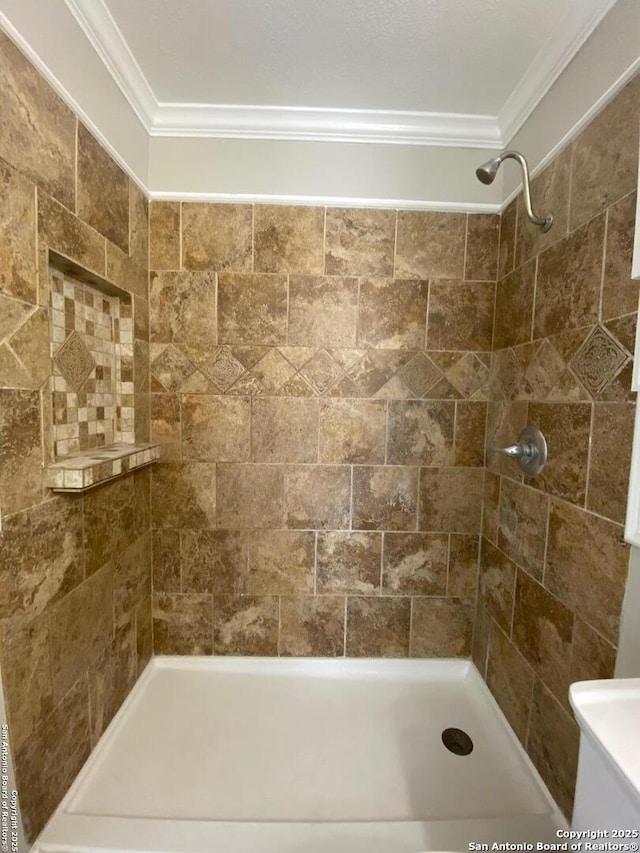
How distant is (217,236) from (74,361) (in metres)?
0.75

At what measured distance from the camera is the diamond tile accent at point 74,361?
3.58 feet

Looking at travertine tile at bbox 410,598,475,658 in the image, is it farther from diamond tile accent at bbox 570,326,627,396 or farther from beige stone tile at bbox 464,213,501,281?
beige stone tile at bbox 464,213,501,281

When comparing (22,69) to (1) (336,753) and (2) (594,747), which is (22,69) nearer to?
(2) (594,747)

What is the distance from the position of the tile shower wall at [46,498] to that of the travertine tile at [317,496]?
651 mm

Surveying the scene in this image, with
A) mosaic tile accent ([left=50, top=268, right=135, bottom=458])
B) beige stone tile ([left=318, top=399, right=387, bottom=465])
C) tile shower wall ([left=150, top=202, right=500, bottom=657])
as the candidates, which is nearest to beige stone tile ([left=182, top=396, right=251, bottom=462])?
tile shower wall ([left=150, top=202, right=500, bottom=657])

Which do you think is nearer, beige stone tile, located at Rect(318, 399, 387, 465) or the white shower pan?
the white shower pan

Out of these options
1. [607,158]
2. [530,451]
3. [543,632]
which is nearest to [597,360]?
[530,451]

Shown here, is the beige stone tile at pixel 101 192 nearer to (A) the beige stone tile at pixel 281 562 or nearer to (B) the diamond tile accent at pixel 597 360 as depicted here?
(A) the beige stone tile at pixel 281 562

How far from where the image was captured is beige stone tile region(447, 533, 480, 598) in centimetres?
154

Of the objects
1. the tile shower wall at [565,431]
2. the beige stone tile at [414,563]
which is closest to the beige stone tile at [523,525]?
the tile shower wall at [565,431]

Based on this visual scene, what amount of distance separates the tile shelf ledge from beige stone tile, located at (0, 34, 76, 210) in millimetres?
738

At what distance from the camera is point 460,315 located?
1.48 metres

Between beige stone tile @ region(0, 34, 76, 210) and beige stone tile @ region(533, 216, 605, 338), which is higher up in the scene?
beige stone tile @ region(0, 34, 76, 210)

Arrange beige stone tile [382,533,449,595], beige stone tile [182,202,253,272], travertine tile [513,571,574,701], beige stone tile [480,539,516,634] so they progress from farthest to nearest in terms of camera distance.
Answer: beige stone tile [382,533,449,595], beige stone tile [182,202,253,272], beige stone tile [480,539,516,634], travertine tile [513,571,574,701]
